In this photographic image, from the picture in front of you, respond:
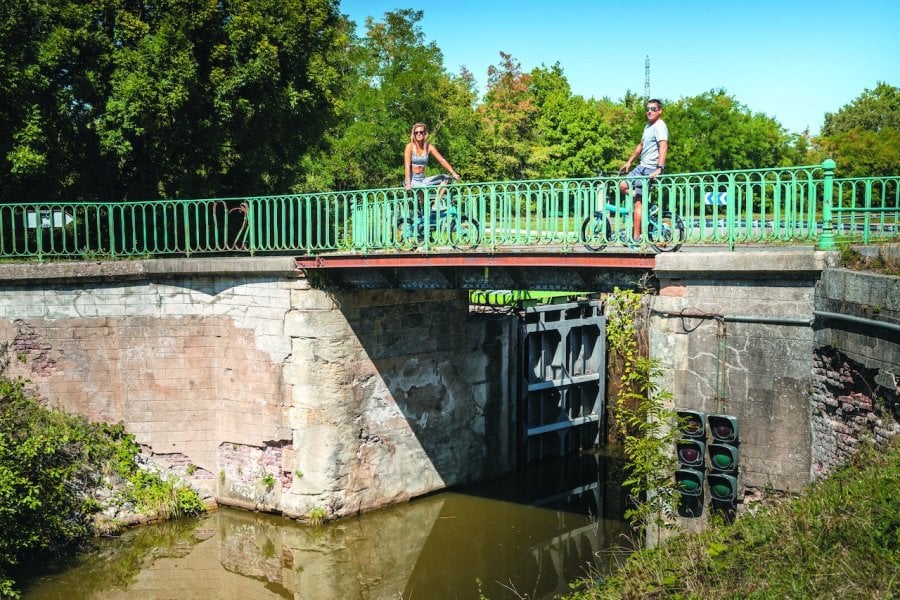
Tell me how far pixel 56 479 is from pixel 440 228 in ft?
21.1

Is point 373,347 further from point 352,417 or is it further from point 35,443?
point 35,443

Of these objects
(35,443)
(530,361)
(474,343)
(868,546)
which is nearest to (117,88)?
(35,443)

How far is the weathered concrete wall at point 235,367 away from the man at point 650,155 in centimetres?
530

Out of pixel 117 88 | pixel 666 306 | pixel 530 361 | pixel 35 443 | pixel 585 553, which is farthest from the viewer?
pixel 530 361

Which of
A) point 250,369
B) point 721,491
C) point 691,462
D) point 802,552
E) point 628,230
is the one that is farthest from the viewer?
point 250,369

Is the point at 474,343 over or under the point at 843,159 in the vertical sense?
under

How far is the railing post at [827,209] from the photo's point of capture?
8.40 meters

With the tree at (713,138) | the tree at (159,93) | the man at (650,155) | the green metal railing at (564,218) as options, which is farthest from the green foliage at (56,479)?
the tree at (713,138)

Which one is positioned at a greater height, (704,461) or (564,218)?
(564,218)

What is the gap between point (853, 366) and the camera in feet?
26.9

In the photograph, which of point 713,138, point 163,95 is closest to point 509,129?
point 713,138

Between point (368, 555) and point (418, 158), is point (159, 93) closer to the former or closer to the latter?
point (418, 158)

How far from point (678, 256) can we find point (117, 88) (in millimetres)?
9893

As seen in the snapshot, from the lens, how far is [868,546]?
638cm
